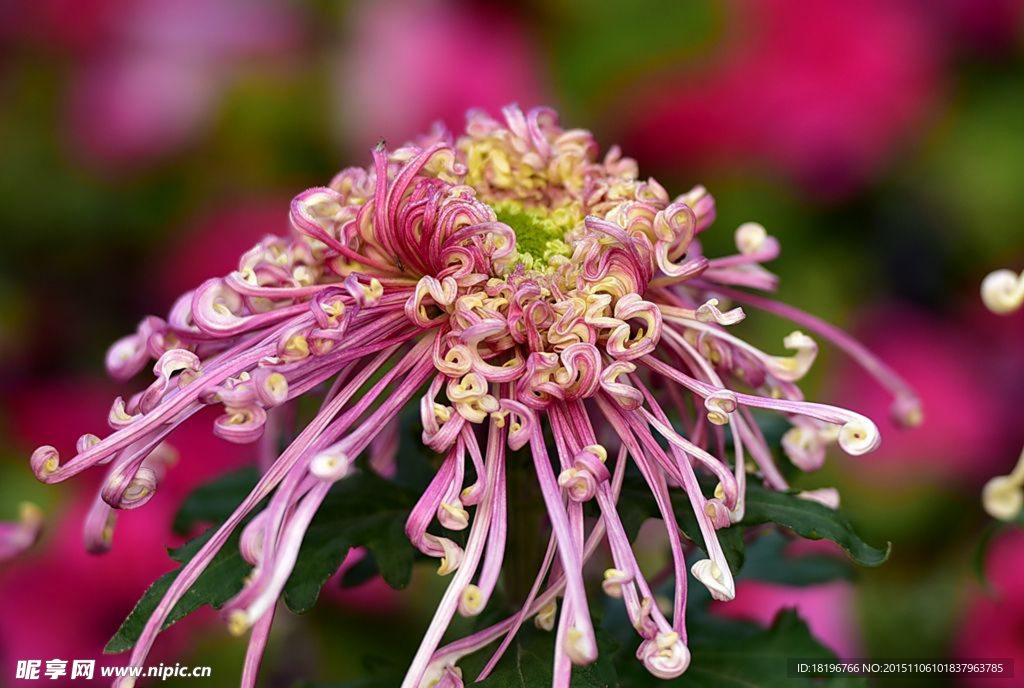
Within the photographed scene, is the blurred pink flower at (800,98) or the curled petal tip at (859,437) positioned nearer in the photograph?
the curled petal tip at (859,437)

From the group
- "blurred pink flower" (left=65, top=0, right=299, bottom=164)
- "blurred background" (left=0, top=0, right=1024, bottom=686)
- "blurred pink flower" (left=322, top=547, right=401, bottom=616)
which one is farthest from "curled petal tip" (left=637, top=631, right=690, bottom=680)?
"blurred pink flower" (left=65, top=0, right=299, bottom=164)

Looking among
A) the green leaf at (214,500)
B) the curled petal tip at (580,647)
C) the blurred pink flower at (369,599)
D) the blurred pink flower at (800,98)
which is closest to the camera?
the curled petal tip at (580,647)

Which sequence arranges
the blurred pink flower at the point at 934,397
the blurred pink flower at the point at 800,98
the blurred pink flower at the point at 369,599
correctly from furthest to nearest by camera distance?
the blurred pink flower at the point at 800,98 → the blurred pink flower at the point at 934,397 → the blurred pink flower at the point at 369,599

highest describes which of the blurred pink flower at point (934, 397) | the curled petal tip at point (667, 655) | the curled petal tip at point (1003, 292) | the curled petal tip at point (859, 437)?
the curled petal tip at point (1003, 292)

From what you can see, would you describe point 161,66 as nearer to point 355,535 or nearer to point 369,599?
point 369,599

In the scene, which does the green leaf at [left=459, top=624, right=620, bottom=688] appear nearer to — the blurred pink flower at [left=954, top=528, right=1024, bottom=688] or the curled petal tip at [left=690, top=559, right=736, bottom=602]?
the curled petal tip at [left=690, top=559, right=736, bottom=602]

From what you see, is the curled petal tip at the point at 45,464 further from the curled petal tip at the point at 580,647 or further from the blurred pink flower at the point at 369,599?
the blurred pink flower at the point at 369,599

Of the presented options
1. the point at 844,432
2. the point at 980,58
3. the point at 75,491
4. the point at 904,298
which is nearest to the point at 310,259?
the point at 844,432

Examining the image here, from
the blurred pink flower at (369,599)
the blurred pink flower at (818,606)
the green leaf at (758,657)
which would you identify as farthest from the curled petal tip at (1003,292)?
the blurred pink flower at (369,599)

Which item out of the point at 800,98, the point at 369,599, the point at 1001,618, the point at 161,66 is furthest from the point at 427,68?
the point at 1001,618
